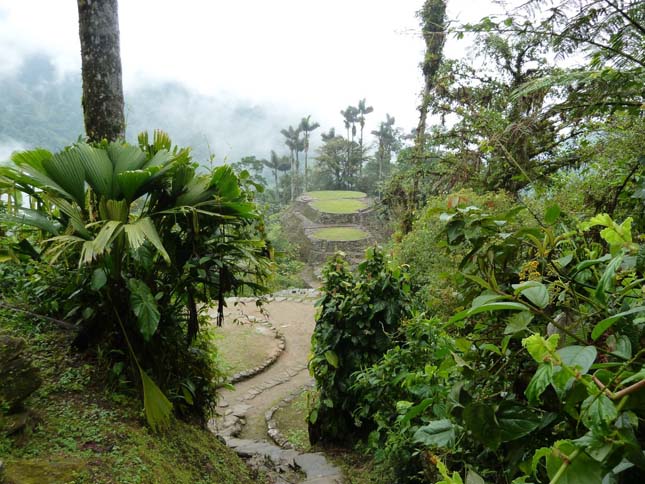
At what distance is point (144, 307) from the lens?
88.6 inches

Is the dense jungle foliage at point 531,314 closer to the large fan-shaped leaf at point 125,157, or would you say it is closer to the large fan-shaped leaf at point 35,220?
the large fan-shaped leaf at point 125,157

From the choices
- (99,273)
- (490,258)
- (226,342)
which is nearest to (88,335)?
(99,273)

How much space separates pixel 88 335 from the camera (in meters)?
2.56

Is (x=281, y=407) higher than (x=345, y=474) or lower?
lower

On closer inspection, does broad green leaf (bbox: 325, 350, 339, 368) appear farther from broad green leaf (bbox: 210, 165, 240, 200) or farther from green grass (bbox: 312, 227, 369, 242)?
green grass (bbox: 312, 227, 369, 242)

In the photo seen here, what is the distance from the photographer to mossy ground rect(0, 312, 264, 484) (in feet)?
5.56

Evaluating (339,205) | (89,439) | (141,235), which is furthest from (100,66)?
(339,205)

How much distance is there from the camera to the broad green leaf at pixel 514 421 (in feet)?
2.45

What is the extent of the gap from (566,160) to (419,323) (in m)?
4.72

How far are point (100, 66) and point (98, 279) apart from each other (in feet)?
7.25

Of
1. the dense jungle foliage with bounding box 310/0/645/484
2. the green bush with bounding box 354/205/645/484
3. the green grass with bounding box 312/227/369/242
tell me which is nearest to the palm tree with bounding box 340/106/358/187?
the green grass with bounding box 312/227/369/242

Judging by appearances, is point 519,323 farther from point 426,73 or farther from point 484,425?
point 426,73

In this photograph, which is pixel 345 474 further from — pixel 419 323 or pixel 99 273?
pixel 99 273

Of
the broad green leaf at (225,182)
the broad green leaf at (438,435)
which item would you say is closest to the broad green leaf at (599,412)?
the broad green leaf at (438,435)
